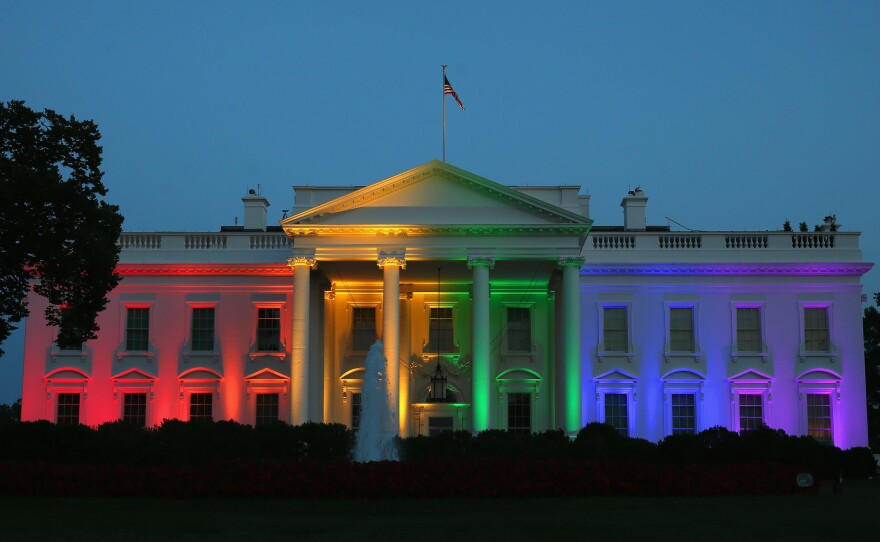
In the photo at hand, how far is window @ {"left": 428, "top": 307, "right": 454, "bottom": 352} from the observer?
134 feet

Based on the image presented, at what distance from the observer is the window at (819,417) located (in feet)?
129

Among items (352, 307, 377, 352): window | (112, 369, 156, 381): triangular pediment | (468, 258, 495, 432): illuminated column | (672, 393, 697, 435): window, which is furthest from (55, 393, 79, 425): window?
(672, 393, 697, 435): window

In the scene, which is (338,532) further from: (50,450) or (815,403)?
(815,403)

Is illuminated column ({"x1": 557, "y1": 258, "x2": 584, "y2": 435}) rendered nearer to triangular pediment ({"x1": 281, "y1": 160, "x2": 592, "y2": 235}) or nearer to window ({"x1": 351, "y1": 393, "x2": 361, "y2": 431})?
triangular pediment ({"x1": 281, "y1": 160, "x2": 592, "y2": 235})

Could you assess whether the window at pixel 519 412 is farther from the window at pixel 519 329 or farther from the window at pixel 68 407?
the window at pixel 68 407

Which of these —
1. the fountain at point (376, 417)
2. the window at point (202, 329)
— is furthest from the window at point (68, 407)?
the fountain at point (376, 417)

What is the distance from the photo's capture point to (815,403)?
39750 millimetres

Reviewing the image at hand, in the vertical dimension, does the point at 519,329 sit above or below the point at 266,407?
above

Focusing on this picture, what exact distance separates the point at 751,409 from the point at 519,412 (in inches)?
339

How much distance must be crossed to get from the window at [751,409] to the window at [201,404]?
1976cm

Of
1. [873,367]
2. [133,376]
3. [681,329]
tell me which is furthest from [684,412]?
[133,376]

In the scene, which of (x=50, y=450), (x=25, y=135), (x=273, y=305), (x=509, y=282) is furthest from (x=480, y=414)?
(x=25, y=135)

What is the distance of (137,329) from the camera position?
133ft

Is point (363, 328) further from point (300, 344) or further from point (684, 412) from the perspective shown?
point (684, 412)
